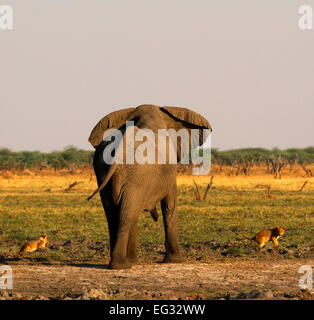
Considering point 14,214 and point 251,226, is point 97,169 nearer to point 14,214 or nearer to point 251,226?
point 251,226

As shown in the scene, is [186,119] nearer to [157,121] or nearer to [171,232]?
[157,121]

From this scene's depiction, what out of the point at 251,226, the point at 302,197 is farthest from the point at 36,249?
the point at 302,197

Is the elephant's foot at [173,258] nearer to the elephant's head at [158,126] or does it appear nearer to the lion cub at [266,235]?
the elephant's head at [158,126]

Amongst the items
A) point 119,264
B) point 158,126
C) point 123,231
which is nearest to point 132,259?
Answer: point 119,264

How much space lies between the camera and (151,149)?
9.79 metres

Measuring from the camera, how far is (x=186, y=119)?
Answer: 11414 mm

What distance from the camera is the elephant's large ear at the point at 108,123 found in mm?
10742

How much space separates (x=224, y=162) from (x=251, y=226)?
5770cm

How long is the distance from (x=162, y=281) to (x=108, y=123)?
312cm

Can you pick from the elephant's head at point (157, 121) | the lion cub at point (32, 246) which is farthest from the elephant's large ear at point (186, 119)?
the lion cub at point (32, 246)

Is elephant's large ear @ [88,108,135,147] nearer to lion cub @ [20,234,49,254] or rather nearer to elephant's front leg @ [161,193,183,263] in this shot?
elephant's front leg @ [161,193,183,263]

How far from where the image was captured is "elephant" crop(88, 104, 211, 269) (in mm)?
9461

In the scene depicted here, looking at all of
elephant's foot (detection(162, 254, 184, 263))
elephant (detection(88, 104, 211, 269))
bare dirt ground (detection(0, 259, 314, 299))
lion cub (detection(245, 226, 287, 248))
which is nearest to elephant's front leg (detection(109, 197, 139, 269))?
elephant (detection(88, 104, 211, 269))

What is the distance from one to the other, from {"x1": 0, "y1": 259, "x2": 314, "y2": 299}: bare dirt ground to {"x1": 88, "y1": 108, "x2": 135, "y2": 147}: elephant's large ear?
6.63ft
